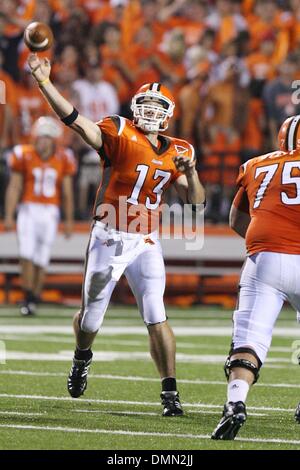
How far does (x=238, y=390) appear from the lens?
538 cm

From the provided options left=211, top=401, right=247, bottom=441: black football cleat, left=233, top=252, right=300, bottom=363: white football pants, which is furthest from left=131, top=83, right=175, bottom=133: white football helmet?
left=211, top=401, right=247, bottom=441: black football cleat

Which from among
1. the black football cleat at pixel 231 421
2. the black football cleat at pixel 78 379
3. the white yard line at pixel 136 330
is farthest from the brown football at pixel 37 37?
the white yard line at pixel 136 330

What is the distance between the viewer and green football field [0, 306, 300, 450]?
5.45 metres

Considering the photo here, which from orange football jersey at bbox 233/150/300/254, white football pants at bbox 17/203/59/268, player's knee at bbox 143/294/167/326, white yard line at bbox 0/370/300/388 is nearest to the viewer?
orange football jersey at bbox 233/150/300/254

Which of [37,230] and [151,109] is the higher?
[37,230]

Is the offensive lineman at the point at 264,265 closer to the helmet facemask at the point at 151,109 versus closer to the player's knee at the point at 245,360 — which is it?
the player's knee at the point at 245,360

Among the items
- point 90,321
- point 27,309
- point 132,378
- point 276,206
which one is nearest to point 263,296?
point 276,206

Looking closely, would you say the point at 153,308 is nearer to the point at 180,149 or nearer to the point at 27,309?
the point at 180,149

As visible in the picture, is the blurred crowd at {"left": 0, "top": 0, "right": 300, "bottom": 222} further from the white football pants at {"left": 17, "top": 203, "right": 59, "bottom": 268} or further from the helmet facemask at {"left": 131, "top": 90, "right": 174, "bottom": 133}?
the helmet facemask at {"left": 131, "top": 90, "right": 174, "bottom": 133}

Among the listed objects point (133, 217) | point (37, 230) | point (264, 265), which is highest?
point (37, 230)

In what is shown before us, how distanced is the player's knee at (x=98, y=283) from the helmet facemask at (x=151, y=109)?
855mm

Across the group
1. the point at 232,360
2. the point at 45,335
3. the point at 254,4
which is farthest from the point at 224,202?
the point at 232,360

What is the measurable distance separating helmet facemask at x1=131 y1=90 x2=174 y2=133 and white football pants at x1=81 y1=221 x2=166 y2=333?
0.63 m

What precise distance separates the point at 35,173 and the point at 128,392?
588 centimetres
